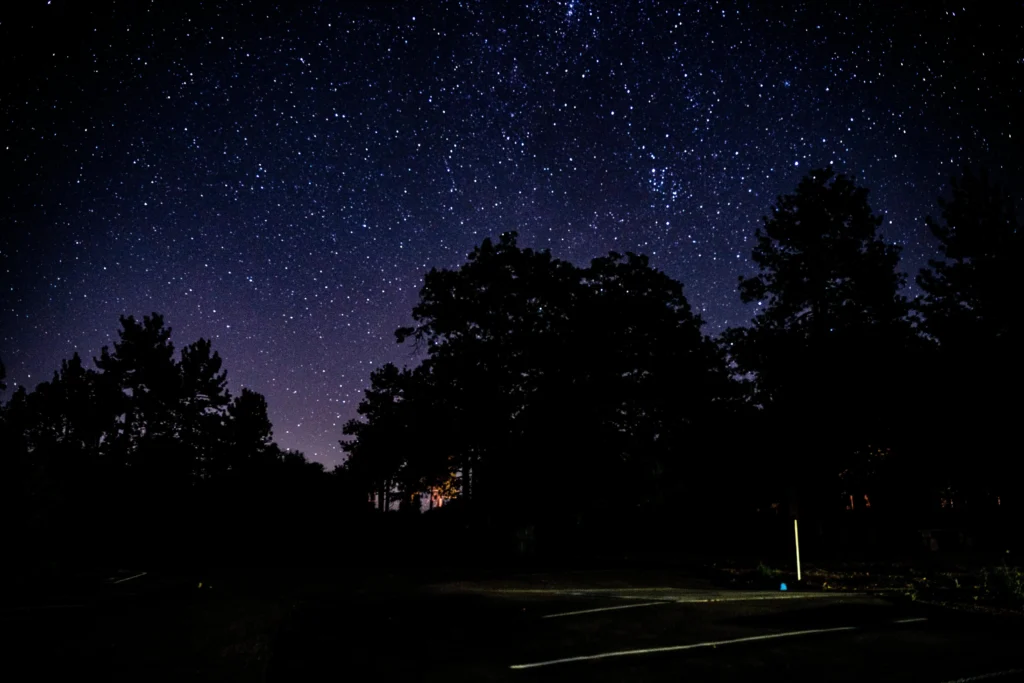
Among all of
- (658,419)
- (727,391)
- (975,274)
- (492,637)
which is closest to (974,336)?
(975,274)

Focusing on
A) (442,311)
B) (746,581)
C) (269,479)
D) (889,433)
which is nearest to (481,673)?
(746,581)

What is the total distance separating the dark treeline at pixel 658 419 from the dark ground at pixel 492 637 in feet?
40.9

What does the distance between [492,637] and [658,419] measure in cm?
2073

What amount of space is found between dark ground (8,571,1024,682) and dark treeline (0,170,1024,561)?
12464 mm

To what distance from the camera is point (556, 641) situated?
8133 mm

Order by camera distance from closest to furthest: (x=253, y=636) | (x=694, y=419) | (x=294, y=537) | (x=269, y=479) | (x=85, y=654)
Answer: (x=85, y=654) < (x=253, y=636) < (x=694, y=419) < (x=294, y=537) < (x=269, y=479)

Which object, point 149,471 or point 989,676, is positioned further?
point 149,471

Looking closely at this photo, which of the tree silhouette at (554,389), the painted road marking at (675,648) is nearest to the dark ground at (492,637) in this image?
the painted road marking at (675,648)

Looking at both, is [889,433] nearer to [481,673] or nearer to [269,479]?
[481,673]

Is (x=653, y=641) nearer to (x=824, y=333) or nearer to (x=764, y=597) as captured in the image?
(x=764, y=597)

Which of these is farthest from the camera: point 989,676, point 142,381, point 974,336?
point 142,381

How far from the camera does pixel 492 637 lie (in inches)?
334

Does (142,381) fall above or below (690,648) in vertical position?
above

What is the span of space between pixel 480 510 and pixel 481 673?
22155mm
